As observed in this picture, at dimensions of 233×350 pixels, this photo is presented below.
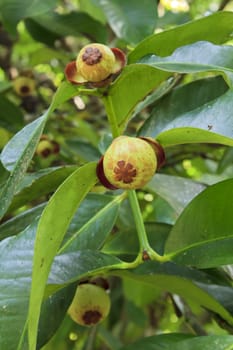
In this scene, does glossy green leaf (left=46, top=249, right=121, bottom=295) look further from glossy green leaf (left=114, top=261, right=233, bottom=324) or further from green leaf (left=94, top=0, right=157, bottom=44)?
green leaf (left=94, top=0, right=157, bottom=44)

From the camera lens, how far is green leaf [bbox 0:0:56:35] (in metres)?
0.98

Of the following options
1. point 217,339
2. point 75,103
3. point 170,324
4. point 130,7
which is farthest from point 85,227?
point 170,324

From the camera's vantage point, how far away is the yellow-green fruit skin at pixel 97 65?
639mm

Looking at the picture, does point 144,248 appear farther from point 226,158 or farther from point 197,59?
point 226,158

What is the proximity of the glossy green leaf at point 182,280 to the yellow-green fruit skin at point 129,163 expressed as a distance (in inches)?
6.3

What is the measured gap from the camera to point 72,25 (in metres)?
1.16

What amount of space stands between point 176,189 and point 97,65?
9.0 inches

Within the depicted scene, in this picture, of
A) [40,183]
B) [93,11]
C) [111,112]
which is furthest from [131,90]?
[93,11]

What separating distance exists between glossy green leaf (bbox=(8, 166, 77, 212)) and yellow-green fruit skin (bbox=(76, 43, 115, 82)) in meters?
0.13

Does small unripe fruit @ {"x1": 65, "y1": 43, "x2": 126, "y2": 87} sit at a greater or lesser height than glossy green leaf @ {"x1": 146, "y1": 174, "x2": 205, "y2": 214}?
greater

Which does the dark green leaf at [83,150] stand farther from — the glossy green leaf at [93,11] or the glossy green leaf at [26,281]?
the glossy green leaf at [26,281]

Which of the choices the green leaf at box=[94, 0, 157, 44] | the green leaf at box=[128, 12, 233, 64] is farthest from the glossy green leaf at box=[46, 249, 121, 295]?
the green leaf at box=[94, 0, 157, 44]

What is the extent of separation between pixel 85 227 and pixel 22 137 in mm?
138

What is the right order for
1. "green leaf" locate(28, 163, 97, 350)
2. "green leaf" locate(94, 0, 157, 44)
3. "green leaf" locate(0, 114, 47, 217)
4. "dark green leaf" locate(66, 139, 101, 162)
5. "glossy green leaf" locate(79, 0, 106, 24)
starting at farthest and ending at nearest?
"glossy green leaf" locate(79, 0, 106, 24), "dark green leaf" locate(66, 139, 101, 162), "green leaf" locate(94, 0, 157, 44), "green leaf" locate(0, 114, 47, 217), "green leaf" locate(28, 163, 97, 350)
